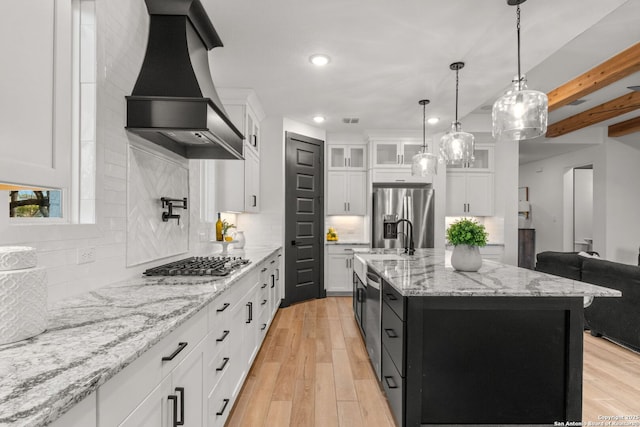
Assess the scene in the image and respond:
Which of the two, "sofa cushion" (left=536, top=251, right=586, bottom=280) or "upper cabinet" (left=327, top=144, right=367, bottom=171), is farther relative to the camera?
"upper cabinet" (left=327, top=144, right=367, bottom=171)

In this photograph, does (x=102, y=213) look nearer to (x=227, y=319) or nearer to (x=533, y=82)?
(x=227, y=319)

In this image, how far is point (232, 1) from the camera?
7.89 feet

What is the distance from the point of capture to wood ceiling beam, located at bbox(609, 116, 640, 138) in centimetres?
586

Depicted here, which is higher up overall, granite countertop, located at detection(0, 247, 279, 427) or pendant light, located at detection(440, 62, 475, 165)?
pendant light, located at detection(440, 62, 475, 165)

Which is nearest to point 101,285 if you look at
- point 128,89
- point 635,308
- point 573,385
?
point 128,89

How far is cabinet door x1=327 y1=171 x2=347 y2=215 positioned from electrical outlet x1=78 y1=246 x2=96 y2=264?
444 cm

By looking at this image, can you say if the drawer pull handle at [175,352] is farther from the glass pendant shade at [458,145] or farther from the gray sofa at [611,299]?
the gray sofa at [611,299]

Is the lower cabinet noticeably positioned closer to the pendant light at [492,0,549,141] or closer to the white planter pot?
the white planter pot

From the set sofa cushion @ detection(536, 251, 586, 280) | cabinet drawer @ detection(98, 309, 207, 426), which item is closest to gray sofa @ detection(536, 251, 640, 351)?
sofa cushion @ detection(536, 251, 586, 280)

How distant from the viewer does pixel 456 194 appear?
5.95 m

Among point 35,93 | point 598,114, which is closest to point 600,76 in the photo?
point 598,114

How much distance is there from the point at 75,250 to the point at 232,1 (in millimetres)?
1890

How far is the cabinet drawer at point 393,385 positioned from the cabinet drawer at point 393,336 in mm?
57

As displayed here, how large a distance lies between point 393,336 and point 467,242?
0.77 meters
